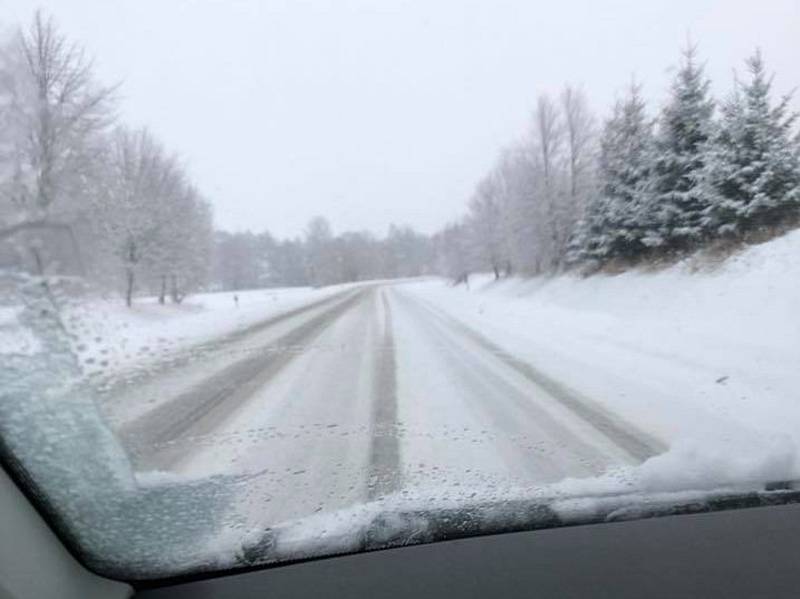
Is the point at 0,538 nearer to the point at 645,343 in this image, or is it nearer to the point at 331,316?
the point at 645,343

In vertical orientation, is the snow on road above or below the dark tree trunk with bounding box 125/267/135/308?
below

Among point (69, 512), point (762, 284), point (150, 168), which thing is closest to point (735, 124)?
point (762, 284)

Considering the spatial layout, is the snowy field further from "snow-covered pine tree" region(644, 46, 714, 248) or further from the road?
"snow-covered pine tree" region(644, 46, 714, 248)

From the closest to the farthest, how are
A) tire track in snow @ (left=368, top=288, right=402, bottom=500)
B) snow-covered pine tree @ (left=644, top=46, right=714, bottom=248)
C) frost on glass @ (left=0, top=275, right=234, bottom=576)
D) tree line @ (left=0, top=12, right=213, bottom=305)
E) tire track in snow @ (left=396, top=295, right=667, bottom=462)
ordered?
frost on glass @ (left=0, top=275, right=234, bottom=576)
tree line @ (left=0, top=12, right=213, bottom=305)
tire track in snow @ (left=368, top=288, right=402, bottom=500)
tire track in snow @ (left=396, top=295, right=667, bottom=462)
snow-covered pine tree @ (left=644, top=46, right=714, bottom=248)

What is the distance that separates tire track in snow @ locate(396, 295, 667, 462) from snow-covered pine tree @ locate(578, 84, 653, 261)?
1351 cm

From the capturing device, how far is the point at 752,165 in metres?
17.2

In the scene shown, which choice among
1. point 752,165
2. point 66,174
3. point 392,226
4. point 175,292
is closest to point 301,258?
point 392,226

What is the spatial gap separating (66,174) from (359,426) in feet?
11.5

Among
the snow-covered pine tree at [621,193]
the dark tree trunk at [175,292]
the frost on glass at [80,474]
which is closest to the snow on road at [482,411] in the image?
the frost on glass at [80,474]

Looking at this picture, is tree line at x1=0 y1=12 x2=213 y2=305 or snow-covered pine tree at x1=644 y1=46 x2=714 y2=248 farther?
snow-covered pine tree at x1=644 y1=46 x2=714 y2=248

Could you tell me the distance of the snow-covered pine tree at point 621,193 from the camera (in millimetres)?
22795

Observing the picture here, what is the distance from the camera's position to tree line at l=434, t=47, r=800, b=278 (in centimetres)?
1645

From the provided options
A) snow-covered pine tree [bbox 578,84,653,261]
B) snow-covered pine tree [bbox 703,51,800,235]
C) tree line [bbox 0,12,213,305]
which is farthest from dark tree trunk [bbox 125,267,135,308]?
snow-covered pine tree [bbox 578,84,653,261]

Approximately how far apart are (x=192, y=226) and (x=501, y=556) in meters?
10.0
